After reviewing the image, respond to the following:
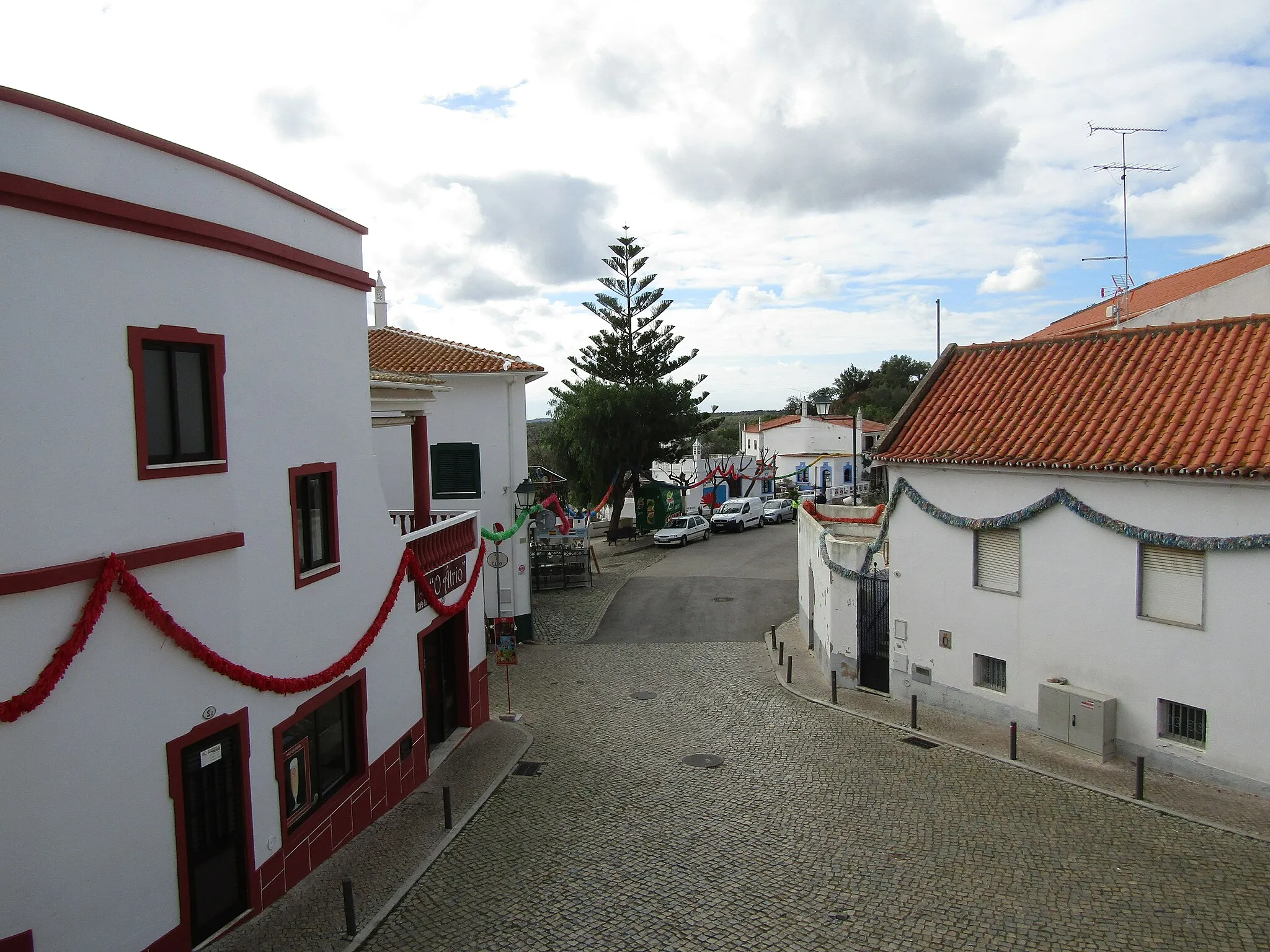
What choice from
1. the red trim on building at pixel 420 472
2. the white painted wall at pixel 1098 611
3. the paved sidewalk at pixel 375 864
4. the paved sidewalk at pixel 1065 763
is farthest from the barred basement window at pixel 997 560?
the red trim on building at pixel 420 472

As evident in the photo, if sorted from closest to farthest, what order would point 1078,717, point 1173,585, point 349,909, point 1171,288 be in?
point 349,909, point 1173,585, point 1078,717, point 1171,288

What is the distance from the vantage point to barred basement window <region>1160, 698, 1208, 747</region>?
462 inches

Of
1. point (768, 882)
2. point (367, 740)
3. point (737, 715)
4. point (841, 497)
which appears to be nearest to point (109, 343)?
point (367, 740)

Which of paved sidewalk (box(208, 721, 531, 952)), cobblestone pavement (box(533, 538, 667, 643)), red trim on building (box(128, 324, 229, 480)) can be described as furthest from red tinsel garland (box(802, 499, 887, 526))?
red trim on building (box(128, 324, 229, 480))

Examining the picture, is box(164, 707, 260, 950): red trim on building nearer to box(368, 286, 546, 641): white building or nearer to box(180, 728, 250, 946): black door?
box(180, 728, 250, 946): black door

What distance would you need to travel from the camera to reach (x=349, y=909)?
27.2 feet

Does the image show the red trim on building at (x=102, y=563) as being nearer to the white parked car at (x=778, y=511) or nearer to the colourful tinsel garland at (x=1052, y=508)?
the colourful tinsel garland at (x=1052, y=508)

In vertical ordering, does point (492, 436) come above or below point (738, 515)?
above

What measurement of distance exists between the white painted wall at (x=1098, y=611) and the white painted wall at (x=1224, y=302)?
7145mm

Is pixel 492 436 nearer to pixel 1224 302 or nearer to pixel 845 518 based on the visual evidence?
pixel 845 518

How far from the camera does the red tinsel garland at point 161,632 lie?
615cm

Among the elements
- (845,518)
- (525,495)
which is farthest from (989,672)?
(525,495)

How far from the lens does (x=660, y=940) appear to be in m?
8.44

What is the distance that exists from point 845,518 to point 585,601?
9.24 m
